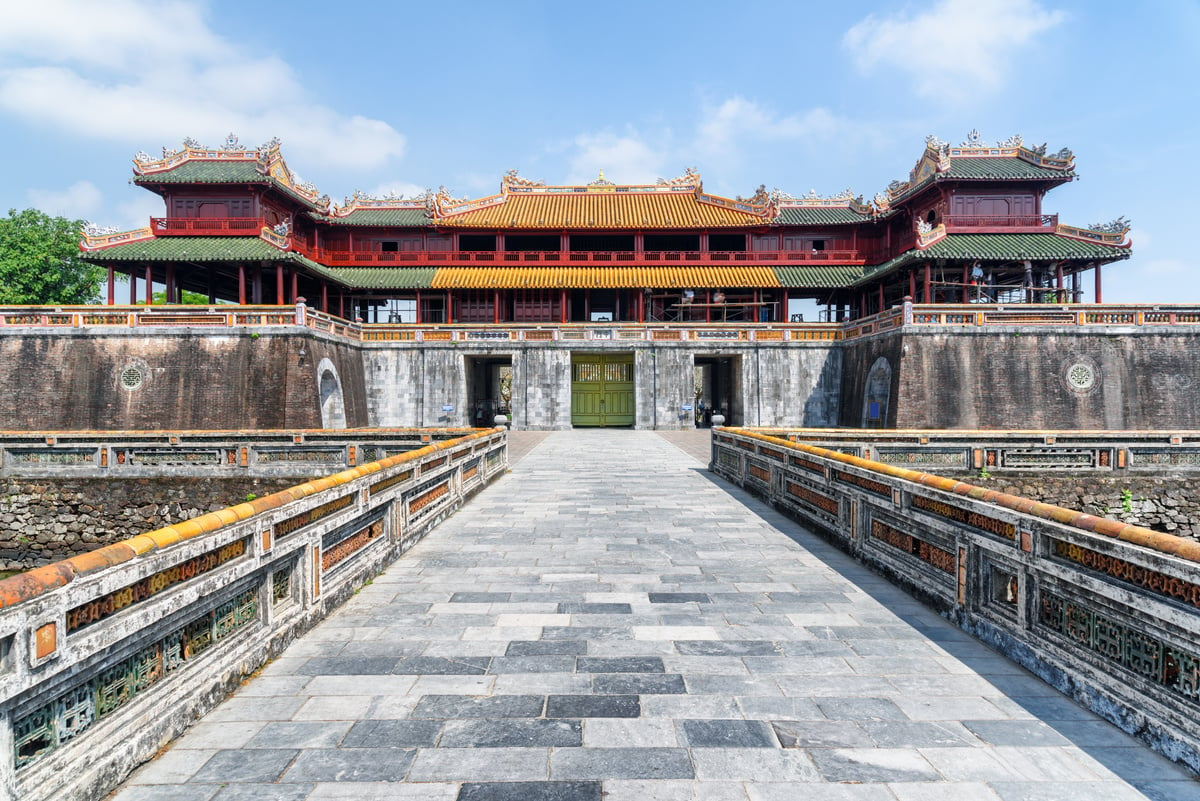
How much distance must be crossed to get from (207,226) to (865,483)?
28750 millimetres

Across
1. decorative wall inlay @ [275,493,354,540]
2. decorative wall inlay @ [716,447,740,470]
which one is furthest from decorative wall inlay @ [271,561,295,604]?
decorative wall inlay @ [716,447,740,470]

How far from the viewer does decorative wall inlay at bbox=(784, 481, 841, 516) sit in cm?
764

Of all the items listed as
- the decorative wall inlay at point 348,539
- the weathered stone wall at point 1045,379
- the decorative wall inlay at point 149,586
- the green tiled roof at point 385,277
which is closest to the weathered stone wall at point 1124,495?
the weathered stone wall at point 1045,379

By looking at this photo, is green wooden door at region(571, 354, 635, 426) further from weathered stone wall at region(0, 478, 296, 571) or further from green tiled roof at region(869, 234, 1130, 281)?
weathered stone wall at region(0, 478, 296, 571)

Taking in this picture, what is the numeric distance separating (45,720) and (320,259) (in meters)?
31.0

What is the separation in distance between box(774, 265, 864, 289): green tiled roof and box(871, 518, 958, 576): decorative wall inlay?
24.3 metres

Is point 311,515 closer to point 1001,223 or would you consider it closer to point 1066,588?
point 1066,588

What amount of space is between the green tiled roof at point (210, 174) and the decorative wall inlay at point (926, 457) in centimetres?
2608

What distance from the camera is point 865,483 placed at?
6781 mm

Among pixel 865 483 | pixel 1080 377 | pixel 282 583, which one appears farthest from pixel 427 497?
pixel 1080 377

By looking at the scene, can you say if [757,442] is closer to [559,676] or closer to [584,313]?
[559,676]

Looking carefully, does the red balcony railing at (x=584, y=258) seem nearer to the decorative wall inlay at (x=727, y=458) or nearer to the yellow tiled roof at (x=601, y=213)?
the yellow tiled roof at (x=601, y=213)

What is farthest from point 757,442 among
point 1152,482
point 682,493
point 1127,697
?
point 1152,482

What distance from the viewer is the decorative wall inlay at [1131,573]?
3027 millimetres
